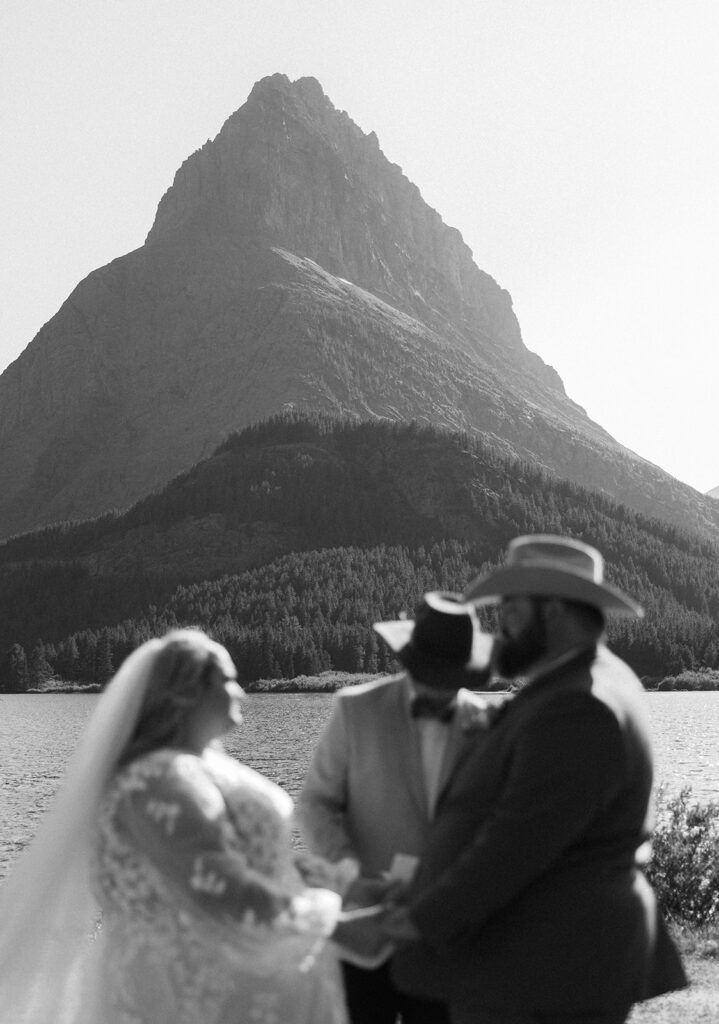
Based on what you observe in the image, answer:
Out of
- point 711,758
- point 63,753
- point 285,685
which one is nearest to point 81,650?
point 285,685

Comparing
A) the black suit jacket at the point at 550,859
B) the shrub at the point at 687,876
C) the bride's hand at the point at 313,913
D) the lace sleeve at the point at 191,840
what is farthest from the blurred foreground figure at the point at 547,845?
the shrub at the point at 687,876

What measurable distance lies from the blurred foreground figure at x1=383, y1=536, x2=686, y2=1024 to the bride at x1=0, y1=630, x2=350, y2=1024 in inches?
21.1

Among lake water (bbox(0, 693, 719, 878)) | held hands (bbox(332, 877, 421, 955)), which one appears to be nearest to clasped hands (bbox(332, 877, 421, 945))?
held hands (bbox(332, 877, 421, 955))

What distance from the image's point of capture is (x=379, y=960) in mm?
4574

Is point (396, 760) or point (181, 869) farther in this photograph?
point (396, 760)

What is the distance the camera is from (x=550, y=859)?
3863mm

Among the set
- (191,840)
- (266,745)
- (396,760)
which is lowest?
(266,745)

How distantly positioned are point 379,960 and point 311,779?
3.45ft

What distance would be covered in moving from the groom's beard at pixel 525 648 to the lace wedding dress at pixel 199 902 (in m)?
1.07

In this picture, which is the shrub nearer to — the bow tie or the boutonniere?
the boutonniere

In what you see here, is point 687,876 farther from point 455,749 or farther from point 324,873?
point 324,873

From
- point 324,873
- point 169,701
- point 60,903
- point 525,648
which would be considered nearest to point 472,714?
point 324,873

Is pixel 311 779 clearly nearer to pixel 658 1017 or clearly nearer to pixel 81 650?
pixel 658 1017

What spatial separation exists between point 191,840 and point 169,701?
20.5 inches
